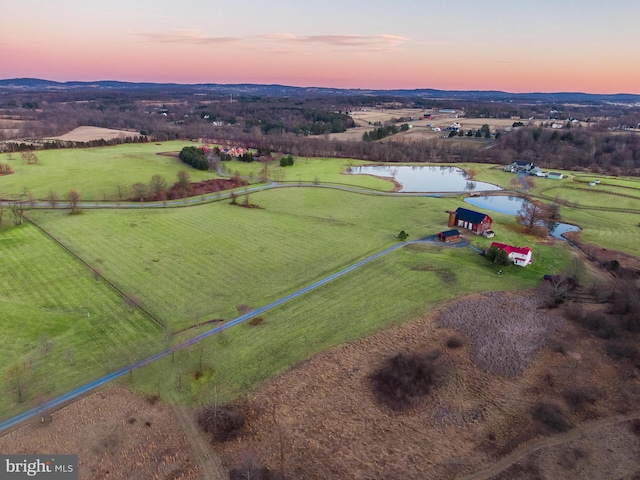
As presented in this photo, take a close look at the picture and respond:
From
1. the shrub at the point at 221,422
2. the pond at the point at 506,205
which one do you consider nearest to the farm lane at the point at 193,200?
the pond at the point at 506,205

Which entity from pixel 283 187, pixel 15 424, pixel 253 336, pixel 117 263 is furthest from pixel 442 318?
pixel 283 187

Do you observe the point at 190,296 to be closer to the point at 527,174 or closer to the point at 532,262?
the point at 532,262

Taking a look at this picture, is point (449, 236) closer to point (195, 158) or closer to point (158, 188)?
point (158, 188)

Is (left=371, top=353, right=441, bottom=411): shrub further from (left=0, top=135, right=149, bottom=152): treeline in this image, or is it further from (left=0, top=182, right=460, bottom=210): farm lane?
(left=0, top=135, right=149, bottom=152): treeline

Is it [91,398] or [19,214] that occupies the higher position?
[19,214]

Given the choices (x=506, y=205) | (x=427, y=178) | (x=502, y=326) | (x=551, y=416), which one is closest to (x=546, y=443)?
(x=551, y=416)

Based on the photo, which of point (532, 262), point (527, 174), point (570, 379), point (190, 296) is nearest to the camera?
point (570, 379)
